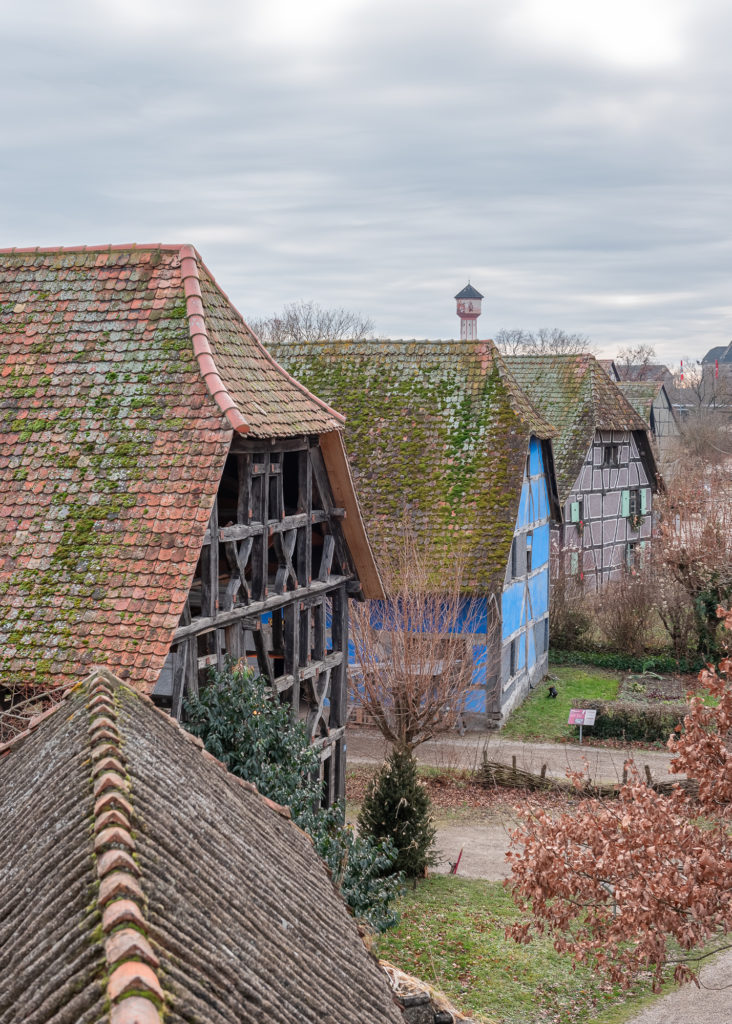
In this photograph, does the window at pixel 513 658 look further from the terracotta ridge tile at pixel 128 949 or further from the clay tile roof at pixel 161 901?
the terracotta ridge tile at pixel 128 949

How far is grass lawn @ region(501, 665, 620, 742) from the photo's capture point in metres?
23.6

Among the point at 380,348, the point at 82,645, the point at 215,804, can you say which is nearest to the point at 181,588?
the point at 82,645

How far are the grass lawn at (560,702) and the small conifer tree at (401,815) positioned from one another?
7182 millimetres

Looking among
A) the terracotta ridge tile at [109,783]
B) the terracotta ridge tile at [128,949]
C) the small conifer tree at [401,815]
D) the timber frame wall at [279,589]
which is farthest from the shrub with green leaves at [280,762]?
the terracotta ridge tile at [128,949]

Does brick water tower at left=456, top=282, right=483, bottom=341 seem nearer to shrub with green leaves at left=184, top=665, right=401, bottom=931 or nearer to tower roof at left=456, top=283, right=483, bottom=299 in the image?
tower roof at left=456, top=283, right=483, bottom=299

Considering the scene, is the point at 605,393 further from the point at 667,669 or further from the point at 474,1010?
the point at 474,1010

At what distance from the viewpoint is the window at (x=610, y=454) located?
1346 inches

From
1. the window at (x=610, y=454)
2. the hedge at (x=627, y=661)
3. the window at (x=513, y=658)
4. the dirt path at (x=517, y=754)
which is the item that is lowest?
the dirt path at (x=517, y=754)

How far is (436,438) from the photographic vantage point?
24.6 metres

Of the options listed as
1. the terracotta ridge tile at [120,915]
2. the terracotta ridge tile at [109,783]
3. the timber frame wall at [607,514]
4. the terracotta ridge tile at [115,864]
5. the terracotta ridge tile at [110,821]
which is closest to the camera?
the terracotta ridge tile at [120,915]

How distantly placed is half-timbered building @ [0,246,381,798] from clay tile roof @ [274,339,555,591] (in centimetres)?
846

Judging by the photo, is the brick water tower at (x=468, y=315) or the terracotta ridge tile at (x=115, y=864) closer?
the terracotta ridge tile at (x=115, y=864)

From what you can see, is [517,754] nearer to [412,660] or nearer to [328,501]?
[412,660]

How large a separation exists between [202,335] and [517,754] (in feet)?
42.7
